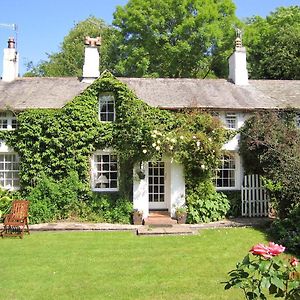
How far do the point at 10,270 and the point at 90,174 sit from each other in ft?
24.5

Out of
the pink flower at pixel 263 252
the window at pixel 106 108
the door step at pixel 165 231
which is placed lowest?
the door step at pixel 165 231

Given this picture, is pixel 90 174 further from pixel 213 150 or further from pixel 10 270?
pixel 10 270

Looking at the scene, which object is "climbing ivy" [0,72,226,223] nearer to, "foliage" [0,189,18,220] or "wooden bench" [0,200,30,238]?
"foliage" [0,189,18,220]

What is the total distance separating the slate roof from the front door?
2.86 m

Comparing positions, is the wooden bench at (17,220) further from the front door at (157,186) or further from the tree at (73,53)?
the tree at (73,53)

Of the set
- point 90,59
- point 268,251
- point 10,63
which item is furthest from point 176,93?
point 268,251

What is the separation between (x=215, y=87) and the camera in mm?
20125

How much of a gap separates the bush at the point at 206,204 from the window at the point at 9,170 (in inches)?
314

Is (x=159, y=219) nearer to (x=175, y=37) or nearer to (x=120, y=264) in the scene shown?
(x=120, y=264)

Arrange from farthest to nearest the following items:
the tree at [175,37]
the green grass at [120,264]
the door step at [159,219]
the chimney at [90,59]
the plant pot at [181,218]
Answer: the tree at [175,37] → the chimney at [90,59] → the plant pot at [181,218] → the door step at [159,219] → the green grass at [120,264]

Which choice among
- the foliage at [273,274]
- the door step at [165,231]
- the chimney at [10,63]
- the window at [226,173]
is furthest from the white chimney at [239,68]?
the foliage at [273,274]

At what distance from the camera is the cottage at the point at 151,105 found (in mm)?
17203

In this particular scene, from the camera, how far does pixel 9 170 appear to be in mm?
17703

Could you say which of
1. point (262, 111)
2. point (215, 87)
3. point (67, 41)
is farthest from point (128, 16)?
point (262, 111)
